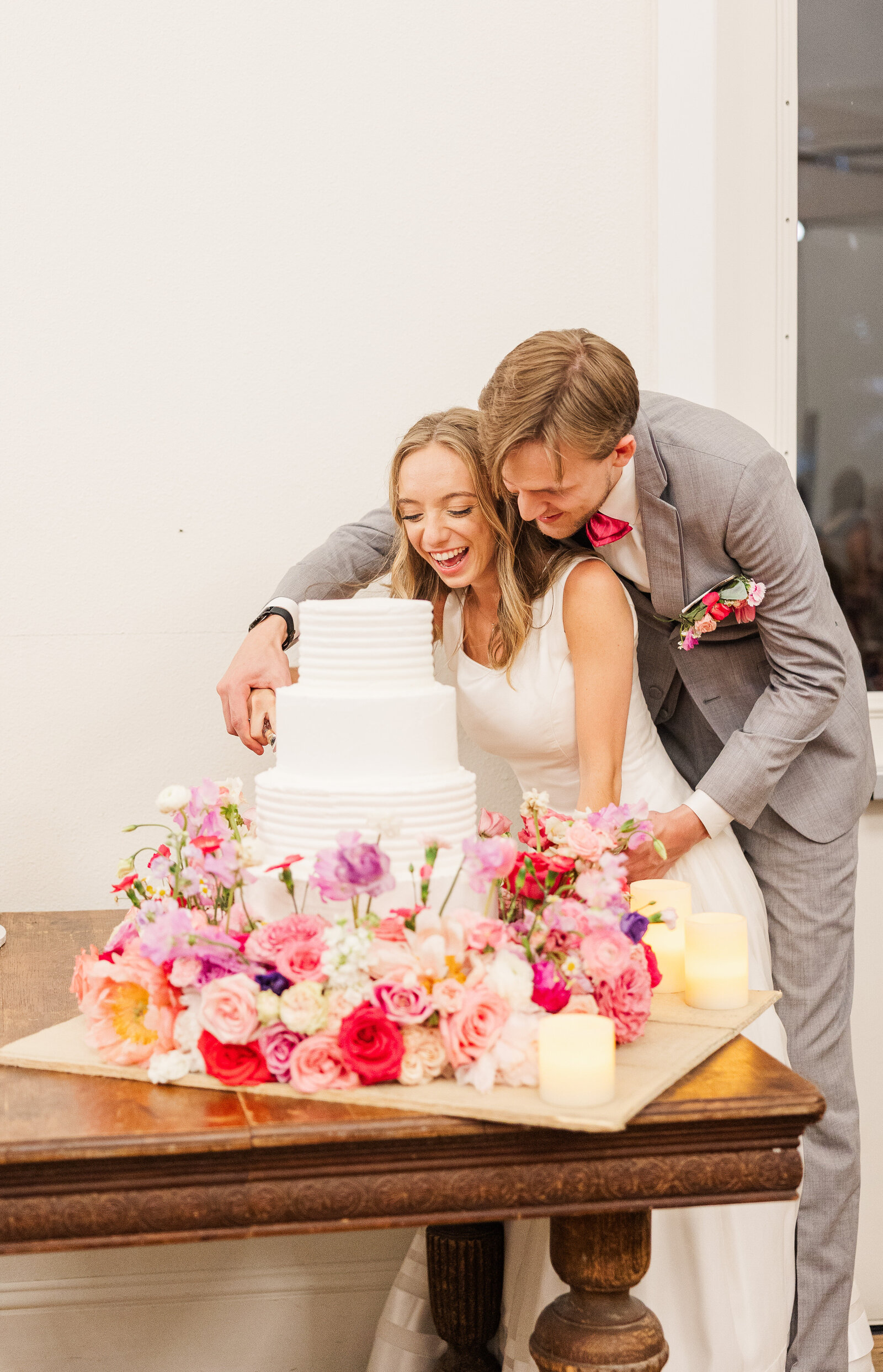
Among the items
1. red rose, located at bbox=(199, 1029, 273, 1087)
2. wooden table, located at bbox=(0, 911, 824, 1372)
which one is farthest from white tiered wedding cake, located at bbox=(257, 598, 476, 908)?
wooden table, located at bbox=(0, 911, 824, 1372)

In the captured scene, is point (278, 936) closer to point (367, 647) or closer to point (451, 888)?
point (451, 888)

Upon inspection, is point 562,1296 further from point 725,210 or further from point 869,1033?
point 725,210

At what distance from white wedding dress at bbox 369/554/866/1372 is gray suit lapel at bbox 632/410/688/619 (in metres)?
0.07

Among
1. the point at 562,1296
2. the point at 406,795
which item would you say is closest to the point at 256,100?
the point at 406,795

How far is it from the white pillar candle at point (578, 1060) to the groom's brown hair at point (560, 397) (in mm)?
893

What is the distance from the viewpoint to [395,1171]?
1168mm

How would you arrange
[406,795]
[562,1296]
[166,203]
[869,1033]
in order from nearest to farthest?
[562,1296], [406,795], [166,203], [869,1033]

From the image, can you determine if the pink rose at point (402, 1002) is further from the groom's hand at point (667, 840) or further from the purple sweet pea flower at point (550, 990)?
the groom's hand at point (667, 840)

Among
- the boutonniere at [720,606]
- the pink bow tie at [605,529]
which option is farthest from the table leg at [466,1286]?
the pink bow tie at [605,529]

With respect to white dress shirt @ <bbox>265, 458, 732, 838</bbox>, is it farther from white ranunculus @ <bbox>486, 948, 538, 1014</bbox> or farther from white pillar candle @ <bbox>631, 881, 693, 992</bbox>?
white ranunculus @ <bbox>486, 948, 538, 1014</bbox>

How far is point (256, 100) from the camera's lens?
233 cm

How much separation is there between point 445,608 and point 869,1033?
1350 millimetres

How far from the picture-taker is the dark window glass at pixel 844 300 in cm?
263

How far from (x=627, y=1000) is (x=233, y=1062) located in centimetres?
43
